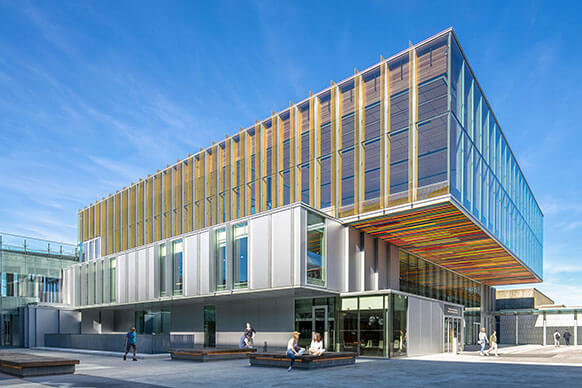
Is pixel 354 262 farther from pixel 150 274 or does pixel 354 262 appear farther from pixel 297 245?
pixel 150 274

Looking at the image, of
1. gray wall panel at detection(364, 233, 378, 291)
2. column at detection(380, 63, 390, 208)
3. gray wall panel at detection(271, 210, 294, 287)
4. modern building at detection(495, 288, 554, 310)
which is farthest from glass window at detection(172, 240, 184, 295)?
modern building at detection(495, 288, 554, 310)

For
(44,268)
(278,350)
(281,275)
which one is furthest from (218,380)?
(44,268)

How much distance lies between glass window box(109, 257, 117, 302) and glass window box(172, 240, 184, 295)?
27.3ft

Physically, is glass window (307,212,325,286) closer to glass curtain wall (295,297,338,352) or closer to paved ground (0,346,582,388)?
glass curtain wall (295,297,338,352)

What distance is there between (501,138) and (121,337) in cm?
2752

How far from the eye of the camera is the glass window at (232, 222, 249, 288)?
26.1 m

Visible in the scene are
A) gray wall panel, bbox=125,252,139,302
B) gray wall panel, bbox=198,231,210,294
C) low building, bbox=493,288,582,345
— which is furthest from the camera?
low building, bbox=493,288,582,345

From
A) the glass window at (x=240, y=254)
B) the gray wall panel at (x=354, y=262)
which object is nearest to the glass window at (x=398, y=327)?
the gray wall panel at (x=354, y=262)

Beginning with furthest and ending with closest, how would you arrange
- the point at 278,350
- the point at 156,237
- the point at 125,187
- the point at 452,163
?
the point at 125,187 < the point at 156,237 < the point at 278,350 < the point at 452,163

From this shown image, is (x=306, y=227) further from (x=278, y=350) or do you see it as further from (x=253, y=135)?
(x=253, y=135)

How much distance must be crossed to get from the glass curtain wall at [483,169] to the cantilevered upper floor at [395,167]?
8cm

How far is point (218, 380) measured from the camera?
14453 millimetres

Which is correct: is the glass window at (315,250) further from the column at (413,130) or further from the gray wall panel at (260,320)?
the column at (413,130)

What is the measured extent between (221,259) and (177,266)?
484 centimetres
